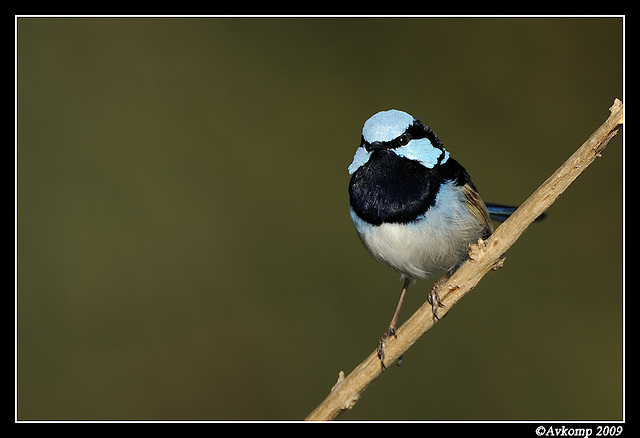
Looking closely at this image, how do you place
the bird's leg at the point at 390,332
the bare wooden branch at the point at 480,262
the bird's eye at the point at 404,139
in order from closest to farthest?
the bare wooden branch at the point at 480,262, the bird's leg at the point at 390,332, the bird's eye at the point at 404,139

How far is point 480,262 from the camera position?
90.6 inches

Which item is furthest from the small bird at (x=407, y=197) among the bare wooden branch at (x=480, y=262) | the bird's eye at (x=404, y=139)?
the bare wooden branch at (x=480, y=262)

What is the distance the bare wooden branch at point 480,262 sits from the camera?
216 centimetres

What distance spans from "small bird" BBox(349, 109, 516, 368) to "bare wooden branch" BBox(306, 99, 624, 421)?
6.9 inches

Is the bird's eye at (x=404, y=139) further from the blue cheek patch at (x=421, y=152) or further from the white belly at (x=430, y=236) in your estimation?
the white belly at (x=430, y=236)

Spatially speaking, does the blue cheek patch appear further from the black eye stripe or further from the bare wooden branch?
the bare wooden branch

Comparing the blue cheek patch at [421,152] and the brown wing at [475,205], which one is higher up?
the blue cheek patch at [421,152]

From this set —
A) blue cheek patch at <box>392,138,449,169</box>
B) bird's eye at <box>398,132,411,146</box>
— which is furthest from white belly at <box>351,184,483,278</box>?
bird's eye at <box>398,132,411,146</box>

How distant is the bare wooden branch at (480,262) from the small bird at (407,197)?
0.18m

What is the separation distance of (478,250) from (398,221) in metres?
0.45

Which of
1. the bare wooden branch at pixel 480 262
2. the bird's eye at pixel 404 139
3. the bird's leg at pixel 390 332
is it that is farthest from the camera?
the bird's eye at pixel 404 139

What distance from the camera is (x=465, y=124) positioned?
16.0ft

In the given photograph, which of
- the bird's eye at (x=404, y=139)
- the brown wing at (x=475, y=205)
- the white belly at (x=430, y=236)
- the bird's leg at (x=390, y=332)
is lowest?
the bird's leg at (x=390, y=332)

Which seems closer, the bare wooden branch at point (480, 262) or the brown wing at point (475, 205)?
the bare wooden branch at point (480, 262)
